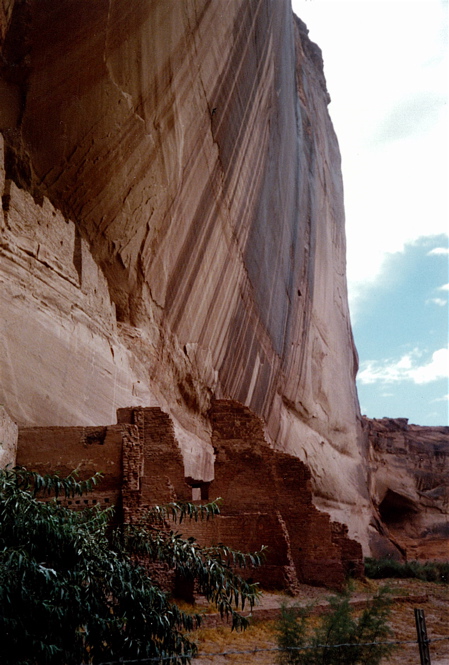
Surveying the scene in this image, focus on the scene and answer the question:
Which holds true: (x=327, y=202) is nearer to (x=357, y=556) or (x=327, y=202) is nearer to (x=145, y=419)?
(x=357, y=556)

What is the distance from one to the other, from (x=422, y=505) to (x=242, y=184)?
2387 cm

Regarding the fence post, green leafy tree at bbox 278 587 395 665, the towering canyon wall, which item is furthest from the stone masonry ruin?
the fence post

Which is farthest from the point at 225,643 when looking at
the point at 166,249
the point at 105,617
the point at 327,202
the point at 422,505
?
the point at 422,505

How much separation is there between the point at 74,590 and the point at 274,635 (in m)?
3.44

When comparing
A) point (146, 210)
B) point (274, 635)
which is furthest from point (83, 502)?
point (146, 210)

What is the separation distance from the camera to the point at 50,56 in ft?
40.8

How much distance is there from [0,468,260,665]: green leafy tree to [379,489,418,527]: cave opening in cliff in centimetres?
3164

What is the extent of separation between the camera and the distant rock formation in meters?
35.7

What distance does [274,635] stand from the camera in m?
8.60

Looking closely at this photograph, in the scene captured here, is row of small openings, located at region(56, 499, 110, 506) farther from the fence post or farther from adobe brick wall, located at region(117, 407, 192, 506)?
the fence post

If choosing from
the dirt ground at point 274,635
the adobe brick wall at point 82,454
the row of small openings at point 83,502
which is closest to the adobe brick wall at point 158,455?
the adobe brick wall at point 82,454

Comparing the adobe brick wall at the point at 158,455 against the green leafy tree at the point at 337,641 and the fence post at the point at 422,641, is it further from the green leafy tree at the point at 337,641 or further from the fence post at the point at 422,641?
the fence post at the point at 422,641

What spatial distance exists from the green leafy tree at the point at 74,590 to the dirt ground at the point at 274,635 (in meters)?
0.65

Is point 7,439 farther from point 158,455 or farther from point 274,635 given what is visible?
point 274,635
